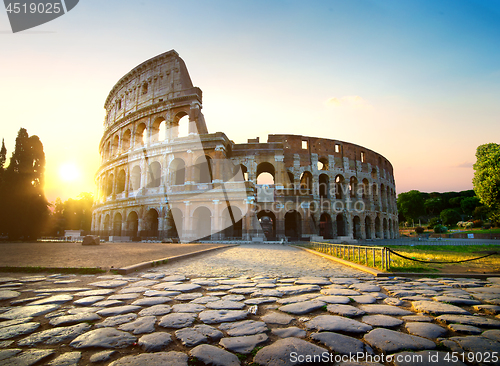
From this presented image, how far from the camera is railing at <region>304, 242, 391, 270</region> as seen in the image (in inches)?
225

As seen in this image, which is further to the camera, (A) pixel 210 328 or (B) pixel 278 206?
(B) pixel 278 206

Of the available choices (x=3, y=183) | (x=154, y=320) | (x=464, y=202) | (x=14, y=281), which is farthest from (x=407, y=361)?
(x=464, y=202)

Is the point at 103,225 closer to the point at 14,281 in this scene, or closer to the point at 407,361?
the point at 14,281

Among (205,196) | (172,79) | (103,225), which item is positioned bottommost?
(103,225)

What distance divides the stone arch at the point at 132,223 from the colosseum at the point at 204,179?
3.5 inches

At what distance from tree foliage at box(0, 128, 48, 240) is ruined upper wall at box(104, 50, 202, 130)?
9.30 meters

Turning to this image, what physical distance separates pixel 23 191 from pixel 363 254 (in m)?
25.1

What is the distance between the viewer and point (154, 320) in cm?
238

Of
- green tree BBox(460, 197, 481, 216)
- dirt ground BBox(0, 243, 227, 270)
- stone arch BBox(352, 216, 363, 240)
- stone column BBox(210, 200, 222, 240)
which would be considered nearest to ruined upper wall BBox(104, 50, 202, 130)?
stone column BBox(210, 200, 222, 240)

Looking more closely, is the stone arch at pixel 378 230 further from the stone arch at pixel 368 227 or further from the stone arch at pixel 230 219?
the stone arch at pixel 230 219

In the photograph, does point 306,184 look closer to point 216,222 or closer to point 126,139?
point 216,222

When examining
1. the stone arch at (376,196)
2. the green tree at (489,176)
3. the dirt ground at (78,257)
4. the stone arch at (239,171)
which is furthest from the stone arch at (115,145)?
the green tree at (489,176)

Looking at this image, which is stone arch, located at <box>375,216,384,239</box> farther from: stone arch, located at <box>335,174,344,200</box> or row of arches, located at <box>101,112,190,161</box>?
row of arches, located at <box>101,112,190,161</box>

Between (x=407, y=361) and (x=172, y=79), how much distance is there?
2816 centimetres
